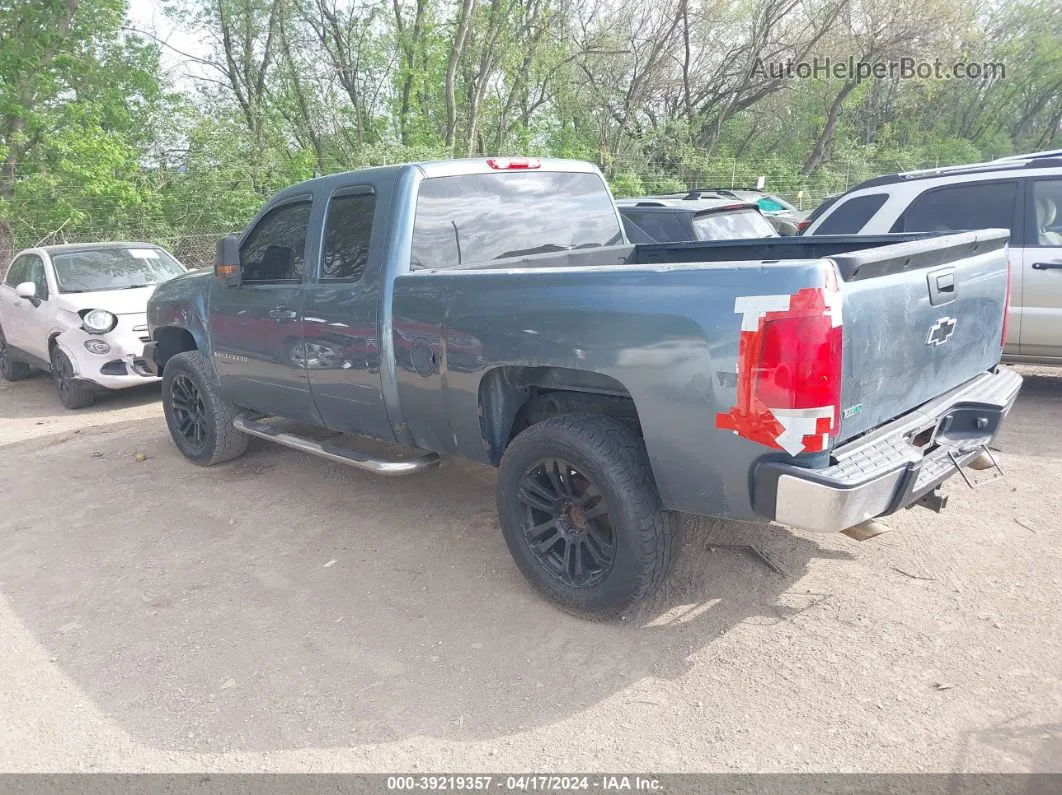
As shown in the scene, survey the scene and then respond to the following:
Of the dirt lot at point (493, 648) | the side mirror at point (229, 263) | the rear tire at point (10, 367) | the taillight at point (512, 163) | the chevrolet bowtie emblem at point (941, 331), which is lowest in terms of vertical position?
the dirt lot at point (493, 648)

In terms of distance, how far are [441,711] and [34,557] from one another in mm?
3064

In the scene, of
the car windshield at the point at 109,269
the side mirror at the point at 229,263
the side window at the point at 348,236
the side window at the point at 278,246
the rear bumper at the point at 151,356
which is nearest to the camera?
the side window at the point at 348,236

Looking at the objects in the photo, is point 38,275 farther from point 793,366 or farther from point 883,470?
point 883,470

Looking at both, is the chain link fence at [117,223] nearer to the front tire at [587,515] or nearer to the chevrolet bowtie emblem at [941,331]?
the front tire at [587,515]

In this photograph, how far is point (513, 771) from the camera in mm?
2643

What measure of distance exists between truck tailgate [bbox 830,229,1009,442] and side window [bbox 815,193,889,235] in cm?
327

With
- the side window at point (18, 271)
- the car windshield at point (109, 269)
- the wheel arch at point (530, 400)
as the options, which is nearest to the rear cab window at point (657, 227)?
the wheel arch at point (530, 400)

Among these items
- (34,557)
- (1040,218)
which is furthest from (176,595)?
(1040,218)

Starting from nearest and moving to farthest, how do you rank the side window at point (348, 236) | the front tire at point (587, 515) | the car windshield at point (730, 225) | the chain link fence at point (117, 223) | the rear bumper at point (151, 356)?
the front tire at point (587, 515), the side window at point (348, 236), the rear bumper at point (151, 356), the car windshield at point (730, 225), the chain link fence at point (117, 223)

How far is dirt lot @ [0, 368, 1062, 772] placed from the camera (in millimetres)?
2748

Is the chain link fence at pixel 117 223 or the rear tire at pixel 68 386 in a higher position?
the chain link fence at pixel 117 223

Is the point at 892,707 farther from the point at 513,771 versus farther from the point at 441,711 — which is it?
the point at 441,711

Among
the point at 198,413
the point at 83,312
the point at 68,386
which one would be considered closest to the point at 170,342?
the point at 198,413

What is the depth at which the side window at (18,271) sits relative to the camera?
938 centimetres
